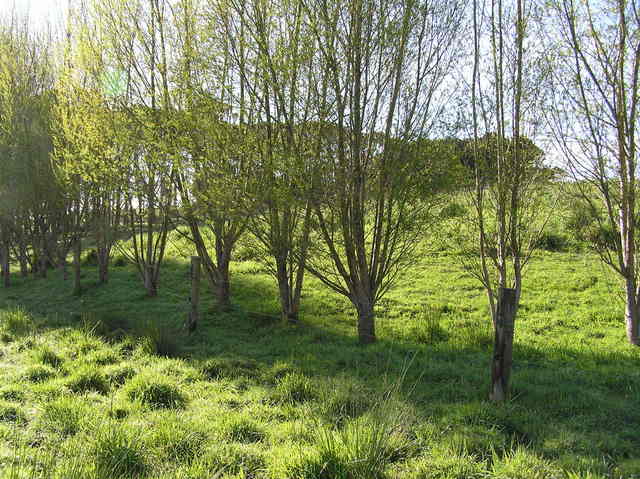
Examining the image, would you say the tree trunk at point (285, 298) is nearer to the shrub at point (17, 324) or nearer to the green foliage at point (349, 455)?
the shrub at point (17, 324)

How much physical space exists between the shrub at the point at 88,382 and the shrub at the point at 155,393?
0.32m

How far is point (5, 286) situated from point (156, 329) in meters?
12.6

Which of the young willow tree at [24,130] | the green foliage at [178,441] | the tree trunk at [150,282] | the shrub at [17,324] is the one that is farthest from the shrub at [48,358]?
the young willow tree at [24,130]

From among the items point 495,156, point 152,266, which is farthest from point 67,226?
point 495,156

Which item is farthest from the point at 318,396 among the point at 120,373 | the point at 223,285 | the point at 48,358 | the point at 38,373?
the point at 223,285

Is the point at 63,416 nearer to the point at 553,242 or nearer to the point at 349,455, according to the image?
the point at 349,455

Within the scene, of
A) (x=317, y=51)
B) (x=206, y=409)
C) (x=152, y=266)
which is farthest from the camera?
(x=152, y=266)

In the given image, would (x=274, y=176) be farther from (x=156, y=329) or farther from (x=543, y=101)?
(x=543, y=101)

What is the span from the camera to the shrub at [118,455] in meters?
3.09

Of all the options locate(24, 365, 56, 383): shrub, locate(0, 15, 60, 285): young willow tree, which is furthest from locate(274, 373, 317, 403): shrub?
locate(0, 15, 60, 285): young willow tree

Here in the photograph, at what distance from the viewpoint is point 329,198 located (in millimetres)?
6641

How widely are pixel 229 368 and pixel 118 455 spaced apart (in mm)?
2730

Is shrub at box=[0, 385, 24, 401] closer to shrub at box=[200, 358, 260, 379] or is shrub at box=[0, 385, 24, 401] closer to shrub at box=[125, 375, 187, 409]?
shrub at box=[125, 375, 187, 409]

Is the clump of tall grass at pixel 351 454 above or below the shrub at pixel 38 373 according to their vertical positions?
above
